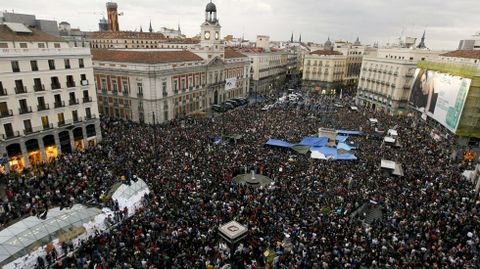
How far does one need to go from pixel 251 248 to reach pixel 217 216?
3574 mm

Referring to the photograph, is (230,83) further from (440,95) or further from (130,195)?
(130,195)

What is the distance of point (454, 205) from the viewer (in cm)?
2283

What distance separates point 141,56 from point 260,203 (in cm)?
3596

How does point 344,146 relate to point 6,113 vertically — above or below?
below

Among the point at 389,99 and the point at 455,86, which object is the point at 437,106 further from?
the point at 389,99

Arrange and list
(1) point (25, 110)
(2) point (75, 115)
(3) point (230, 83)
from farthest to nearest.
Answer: (3) point (230, 83), (2) point (75, 115), (1) point (25, 110)

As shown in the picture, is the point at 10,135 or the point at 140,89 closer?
the point at 10,135

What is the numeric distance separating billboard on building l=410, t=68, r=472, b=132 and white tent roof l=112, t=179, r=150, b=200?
135 ft

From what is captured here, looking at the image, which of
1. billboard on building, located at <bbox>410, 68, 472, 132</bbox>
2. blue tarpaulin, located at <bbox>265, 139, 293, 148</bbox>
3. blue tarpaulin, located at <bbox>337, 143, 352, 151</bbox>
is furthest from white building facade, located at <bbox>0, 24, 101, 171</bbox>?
billboard on building, located at <bbox>410, 68, 472, 132</bbox>

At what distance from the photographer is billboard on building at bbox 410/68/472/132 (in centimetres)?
4003

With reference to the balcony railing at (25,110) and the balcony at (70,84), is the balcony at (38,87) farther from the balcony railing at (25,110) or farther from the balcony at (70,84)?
the balcony at (70,84)

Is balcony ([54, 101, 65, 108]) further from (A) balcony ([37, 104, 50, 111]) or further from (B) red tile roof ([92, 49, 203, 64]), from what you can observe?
(B) red tile roof ([92, 49, 203, 64])

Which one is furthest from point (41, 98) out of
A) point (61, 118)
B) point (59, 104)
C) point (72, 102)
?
point (72, 102)

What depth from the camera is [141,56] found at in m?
47.8
